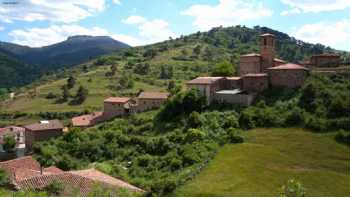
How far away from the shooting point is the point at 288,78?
204 feet

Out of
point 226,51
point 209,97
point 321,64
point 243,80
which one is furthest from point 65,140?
point 226,51

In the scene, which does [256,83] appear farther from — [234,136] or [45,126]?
[45,126]

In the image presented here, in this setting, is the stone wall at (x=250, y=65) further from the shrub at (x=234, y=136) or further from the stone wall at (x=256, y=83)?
the shrub at (x=234, y=136)

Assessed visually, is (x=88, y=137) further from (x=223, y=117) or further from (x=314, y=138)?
(x=314, y=138)

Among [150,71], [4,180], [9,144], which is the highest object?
[150,71]

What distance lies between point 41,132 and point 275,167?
155ft

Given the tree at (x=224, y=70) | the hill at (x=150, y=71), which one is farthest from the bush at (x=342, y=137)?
the hill at (x=150, y=71)


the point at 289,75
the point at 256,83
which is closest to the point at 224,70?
the point at 256,83

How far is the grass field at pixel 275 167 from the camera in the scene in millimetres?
38875

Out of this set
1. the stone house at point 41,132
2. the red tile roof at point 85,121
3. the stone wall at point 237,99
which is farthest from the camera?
the red tile roof at point 85,121

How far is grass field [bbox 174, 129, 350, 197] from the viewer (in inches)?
1531

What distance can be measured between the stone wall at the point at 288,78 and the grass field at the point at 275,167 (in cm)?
1119

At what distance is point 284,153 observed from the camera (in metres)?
47.2

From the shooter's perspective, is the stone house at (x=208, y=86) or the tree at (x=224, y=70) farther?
the tree at (x=224, y=70)
